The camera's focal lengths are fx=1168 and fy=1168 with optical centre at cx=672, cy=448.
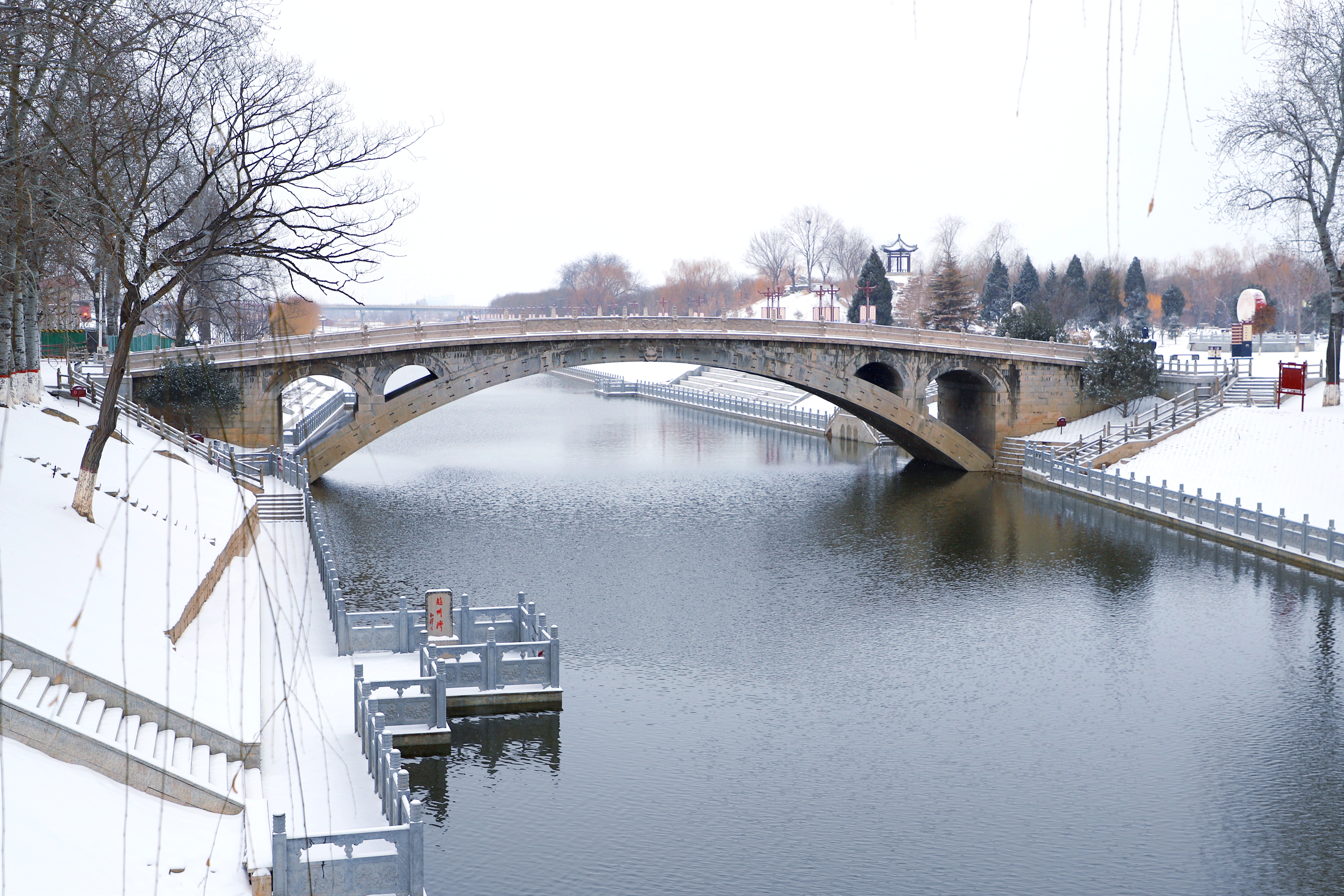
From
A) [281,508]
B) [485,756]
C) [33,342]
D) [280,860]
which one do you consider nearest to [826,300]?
[281,508]

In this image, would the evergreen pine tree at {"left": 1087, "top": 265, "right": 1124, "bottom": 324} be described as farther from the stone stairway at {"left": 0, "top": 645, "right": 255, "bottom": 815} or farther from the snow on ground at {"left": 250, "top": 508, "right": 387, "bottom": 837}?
the stone stairway at {"left": 0, "top": 645, "right": 255, "bottom": 815}

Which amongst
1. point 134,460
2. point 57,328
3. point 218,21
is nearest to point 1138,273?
point 57,328

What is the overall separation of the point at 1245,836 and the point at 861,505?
30195 mm

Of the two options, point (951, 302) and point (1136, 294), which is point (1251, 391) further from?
point (1136, 294)

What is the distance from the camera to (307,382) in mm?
76938

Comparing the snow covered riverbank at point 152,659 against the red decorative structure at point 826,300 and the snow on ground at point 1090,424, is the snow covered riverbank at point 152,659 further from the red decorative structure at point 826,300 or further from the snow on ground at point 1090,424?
the red decorative structure at point 826,300

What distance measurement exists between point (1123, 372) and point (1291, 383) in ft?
23.3

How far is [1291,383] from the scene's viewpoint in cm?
4828

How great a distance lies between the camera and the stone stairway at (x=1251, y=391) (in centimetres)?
4931

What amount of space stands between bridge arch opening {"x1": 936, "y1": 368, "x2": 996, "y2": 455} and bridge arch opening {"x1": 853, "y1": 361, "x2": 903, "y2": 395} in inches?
104

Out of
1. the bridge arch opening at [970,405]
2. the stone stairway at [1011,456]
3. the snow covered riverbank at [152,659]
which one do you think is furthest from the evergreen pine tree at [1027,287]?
the snow covered riverbank at [152,659]

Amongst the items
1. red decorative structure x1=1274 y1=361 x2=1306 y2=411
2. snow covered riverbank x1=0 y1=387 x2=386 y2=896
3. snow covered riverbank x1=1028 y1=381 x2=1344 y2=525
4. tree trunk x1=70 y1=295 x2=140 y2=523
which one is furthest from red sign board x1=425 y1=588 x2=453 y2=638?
red decorative structure x1=1274 y1=361 x2=1306 y2=411

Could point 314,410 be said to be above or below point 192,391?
below

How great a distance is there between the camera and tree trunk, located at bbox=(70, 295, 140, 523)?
23.5 metres
